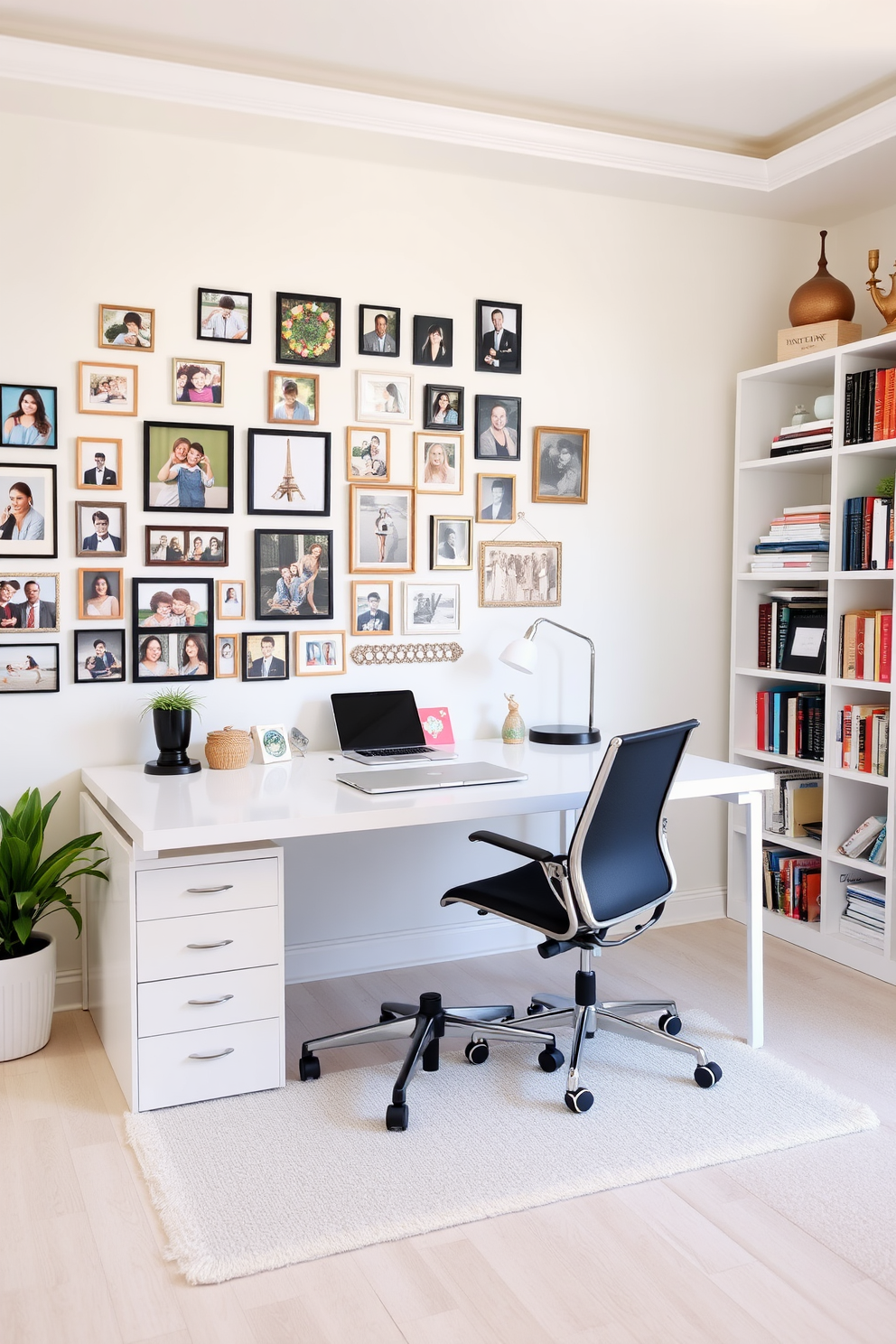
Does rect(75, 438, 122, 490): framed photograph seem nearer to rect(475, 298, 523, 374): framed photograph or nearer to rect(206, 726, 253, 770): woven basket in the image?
rect(206, 726, 253, 770): woven basket

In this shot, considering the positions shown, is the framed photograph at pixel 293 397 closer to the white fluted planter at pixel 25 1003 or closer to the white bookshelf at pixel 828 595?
the white bookshelf at pixel 828 595

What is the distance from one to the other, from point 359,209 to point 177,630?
4.61ft

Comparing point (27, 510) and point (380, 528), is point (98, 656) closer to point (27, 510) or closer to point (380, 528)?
point (27, 510)

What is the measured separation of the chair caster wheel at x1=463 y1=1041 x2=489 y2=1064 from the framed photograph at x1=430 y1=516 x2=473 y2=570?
1.49 meters

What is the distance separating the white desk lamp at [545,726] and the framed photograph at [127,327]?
4.59 ft

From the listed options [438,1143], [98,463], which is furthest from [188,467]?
[438,1143]

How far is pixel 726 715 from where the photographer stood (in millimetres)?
4125

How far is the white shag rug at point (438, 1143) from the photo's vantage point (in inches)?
83.1

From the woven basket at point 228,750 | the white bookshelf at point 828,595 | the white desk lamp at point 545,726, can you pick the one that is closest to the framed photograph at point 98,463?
the woven basket at point 228,750

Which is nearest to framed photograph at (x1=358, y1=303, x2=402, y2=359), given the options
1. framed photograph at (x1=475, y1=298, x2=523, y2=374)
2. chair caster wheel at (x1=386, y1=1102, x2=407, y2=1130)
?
framed photograph at (x1=475, y1=298, x2=523, y2=374)

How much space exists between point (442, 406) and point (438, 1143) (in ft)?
7.21

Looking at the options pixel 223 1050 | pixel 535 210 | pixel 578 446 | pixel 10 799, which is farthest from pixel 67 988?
pixel 535 210

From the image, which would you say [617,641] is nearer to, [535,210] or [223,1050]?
[535,210]

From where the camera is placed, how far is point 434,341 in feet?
11.6
